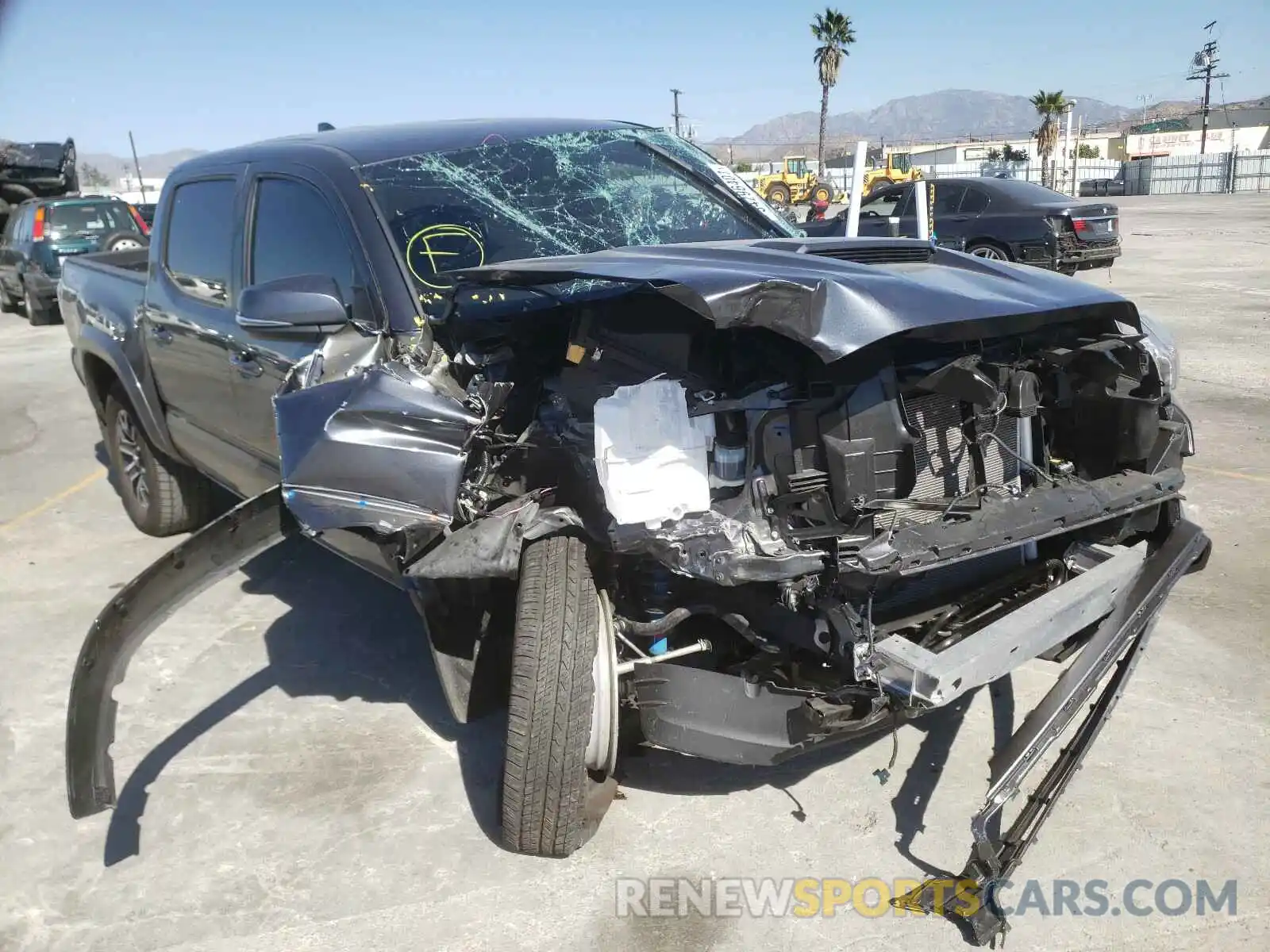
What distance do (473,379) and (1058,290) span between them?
162 cm

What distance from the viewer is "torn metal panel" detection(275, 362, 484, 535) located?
2.51 m

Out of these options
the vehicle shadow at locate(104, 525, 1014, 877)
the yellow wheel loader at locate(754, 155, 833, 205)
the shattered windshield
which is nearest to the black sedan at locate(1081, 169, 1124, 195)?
the yellow wheel loader at locate(754, 155, 833, 205)

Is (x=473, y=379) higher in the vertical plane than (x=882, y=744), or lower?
higher

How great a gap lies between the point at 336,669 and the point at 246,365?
1.19 metres

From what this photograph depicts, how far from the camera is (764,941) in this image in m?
2.38

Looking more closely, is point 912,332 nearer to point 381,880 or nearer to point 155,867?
point 381,880

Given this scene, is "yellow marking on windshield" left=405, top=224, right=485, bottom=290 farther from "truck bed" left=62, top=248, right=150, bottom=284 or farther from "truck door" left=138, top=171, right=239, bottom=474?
"truck bed" left=62, top=248, right=150, bottom=284

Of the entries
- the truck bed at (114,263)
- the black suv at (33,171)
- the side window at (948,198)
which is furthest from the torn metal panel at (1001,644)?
the black suv at (33,171)

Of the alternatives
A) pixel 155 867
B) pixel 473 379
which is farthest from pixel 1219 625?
pixel 155 867

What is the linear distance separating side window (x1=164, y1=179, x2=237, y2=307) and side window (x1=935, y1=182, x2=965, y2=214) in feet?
36.8

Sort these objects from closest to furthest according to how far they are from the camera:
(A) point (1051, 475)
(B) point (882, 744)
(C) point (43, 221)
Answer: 1. (A) point (1051, 475)
2. (B) point (882, 744)
3. (C) point (43, 221)

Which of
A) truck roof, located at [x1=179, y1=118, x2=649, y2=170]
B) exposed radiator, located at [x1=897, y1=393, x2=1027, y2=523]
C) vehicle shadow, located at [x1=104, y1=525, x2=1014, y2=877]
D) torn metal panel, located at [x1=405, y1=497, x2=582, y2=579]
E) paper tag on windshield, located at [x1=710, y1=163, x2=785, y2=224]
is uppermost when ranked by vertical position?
truck roof, located at [x1=179, y1=118, x2=649, y2=170]

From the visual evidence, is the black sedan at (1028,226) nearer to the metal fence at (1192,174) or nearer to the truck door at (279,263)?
the truck door at (279,263)

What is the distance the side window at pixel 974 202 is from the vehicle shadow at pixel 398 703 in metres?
10.9
